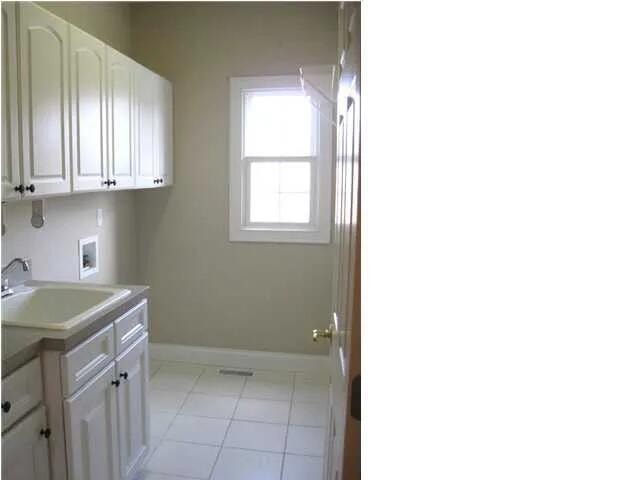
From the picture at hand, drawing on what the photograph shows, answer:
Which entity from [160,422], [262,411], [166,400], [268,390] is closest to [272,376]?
[268,390]

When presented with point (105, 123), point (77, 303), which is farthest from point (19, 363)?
point (105, 123)

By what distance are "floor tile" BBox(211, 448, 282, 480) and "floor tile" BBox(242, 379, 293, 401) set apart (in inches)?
23.8

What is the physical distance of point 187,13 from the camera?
3.12 m

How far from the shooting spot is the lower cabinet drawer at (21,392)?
1.26 metres

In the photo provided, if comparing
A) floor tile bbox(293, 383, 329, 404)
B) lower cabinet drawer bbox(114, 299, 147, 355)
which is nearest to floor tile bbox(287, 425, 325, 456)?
floor tile bbox(293, 383, 329, 404)

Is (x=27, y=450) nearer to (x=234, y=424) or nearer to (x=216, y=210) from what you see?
(x=234, y=424)

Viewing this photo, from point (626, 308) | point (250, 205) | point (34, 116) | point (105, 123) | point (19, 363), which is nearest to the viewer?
point (626, 308)

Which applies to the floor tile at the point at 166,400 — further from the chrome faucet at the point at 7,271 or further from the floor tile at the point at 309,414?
the chrome faucet at the point at 7,271

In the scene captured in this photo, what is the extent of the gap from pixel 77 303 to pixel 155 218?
142 cm

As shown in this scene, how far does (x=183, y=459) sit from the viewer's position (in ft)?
7.48

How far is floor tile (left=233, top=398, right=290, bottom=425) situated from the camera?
2693 millimetres

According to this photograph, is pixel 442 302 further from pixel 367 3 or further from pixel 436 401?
pixel 367 3

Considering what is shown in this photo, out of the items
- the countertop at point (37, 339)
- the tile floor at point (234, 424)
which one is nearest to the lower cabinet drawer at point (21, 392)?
the countertop at point (37, 339)

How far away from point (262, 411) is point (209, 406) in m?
0.35
